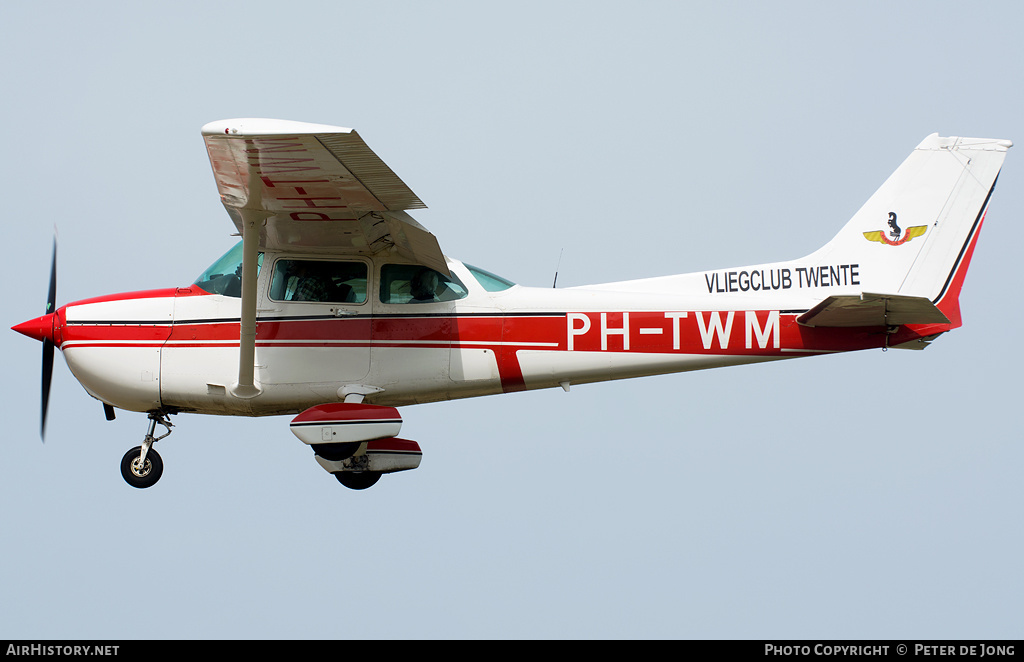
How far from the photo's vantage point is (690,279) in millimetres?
11539

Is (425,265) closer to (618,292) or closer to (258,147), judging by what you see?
(618,292)

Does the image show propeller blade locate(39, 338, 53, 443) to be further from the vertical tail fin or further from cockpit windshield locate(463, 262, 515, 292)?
the vertical tail fin

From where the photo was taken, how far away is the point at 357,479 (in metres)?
12.0

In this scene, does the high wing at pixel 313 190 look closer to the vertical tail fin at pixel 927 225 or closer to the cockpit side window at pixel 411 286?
the cockpit side window at pixel 411 286

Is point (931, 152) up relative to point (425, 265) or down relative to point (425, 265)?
up

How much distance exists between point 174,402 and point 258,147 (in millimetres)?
3242

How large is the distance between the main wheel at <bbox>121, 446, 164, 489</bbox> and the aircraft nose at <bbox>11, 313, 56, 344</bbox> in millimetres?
1369

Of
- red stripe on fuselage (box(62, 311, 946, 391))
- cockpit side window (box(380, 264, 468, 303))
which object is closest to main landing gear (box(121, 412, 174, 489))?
red stripe on fuselage (box(62, 311, 946, 391))

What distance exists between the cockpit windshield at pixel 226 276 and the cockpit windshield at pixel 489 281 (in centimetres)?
219

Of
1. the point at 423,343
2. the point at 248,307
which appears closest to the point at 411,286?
the point at 423,343

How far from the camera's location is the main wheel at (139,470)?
11297mm
